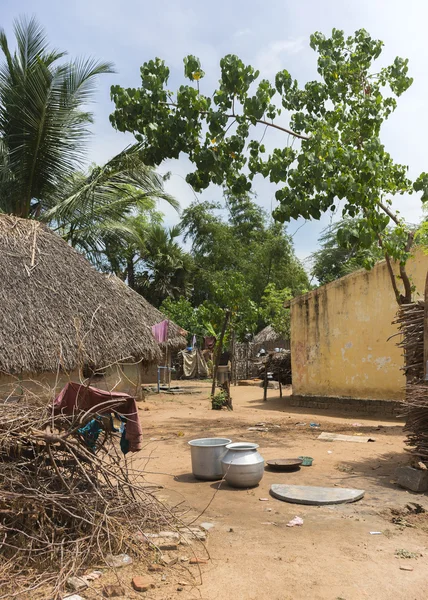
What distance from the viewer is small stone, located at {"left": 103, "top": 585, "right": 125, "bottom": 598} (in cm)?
334

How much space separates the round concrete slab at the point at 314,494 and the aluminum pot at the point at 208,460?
2.36 feet

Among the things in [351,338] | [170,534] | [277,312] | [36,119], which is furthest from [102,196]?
[277,312]

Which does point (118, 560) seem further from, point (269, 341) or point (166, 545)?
point (269, 341)

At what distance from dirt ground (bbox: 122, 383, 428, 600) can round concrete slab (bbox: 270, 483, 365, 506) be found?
89 mm

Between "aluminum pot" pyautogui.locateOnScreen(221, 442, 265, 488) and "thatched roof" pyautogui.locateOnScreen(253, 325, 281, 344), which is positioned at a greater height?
"thatched roof" pyautogui.locateOnScreen(253, 325, 281, 344)

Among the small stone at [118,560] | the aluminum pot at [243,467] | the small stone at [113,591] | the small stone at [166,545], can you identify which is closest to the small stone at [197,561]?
the small stone at [166,545]

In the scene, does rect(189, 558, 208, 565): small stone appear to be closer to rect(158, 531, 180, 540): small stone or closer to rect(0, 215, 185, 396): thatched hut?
rect(158, 531, 180, 540): small stone

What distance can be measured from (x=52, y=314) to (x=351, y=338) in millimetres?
6917

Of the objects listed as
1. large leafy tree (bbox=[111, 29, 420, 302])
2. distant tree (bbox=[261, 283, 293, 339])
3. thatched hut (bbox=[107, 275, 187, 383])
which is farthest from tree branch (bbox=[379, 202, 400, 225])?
distant tree (bbox=[261, 283, 293, 339])

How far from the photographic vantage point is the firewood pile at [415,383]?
20.0 ft

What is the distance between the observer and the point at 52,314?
1058 cm

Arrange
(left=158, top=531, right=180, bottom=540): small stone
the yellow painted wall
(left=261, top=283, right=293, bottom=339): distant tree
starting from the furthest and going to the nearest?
1. (left=261, top=283, right=293, bottom=339): distant tree
2. the yellow painted wall
3. (left=158, top=531, right=180, bottom=540): small stone

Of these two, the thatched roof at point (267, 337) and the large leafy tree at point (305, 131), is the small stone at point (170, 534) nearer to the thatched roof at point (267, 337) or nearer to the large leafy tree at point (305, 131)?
the large leafy tree at point (305, 131)

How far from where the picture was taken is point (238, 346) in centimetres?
2561
